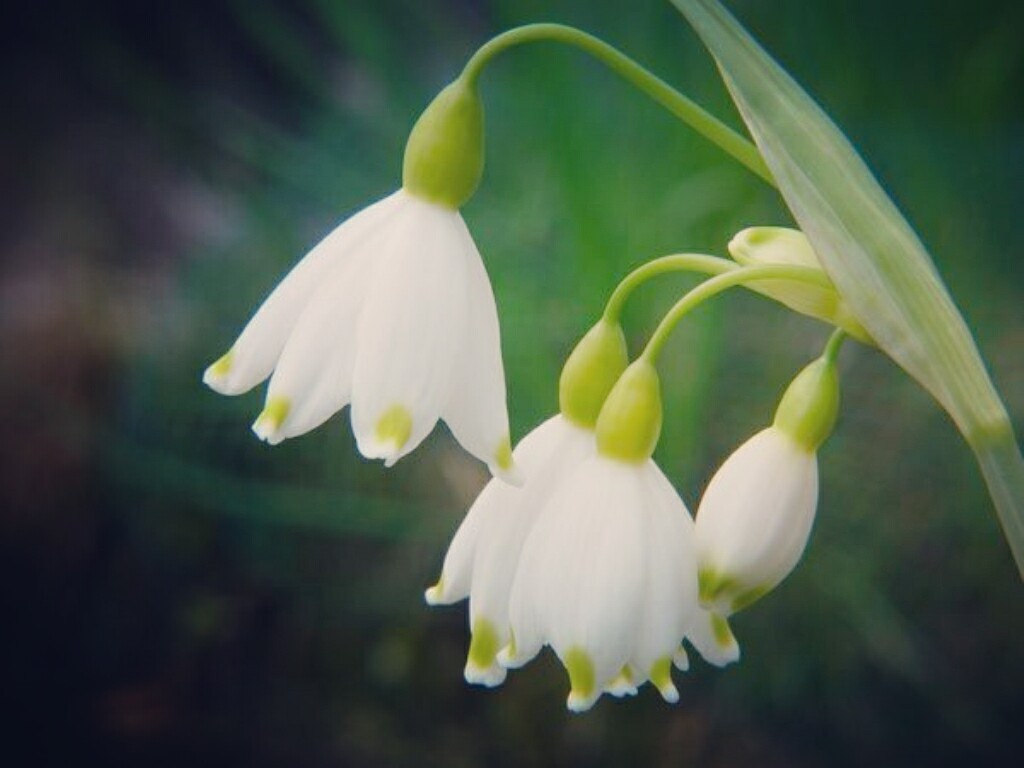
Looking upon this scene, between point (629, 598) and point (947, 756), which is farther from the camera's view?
point (947, 756)

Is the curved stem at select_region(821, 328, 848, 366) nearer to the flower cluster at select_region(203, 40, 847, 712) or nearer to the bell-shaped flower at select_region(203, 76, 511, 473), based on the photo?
the flower cluster at select_region(203, 40, 847, 712)

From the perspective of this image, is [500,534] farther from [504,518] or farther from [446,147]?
[446,147]

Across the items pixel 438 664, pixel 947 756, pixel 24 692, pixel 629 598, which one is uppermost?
pixel 629 598

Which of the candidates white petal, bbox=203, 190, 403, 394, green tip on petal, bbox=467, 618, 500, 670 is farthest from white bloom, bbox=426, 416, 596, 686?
white petal, bbox=203, 190, 403, 394

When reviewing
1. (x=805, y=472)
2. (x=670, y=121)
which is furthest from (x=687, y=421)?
(x=805, y=472)

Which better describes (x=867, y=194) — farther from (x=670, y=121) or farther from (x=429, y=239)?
(x=670, y=121)

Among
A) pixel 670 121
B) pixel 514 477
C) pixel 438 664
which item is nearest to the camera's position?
pixel 514 477
